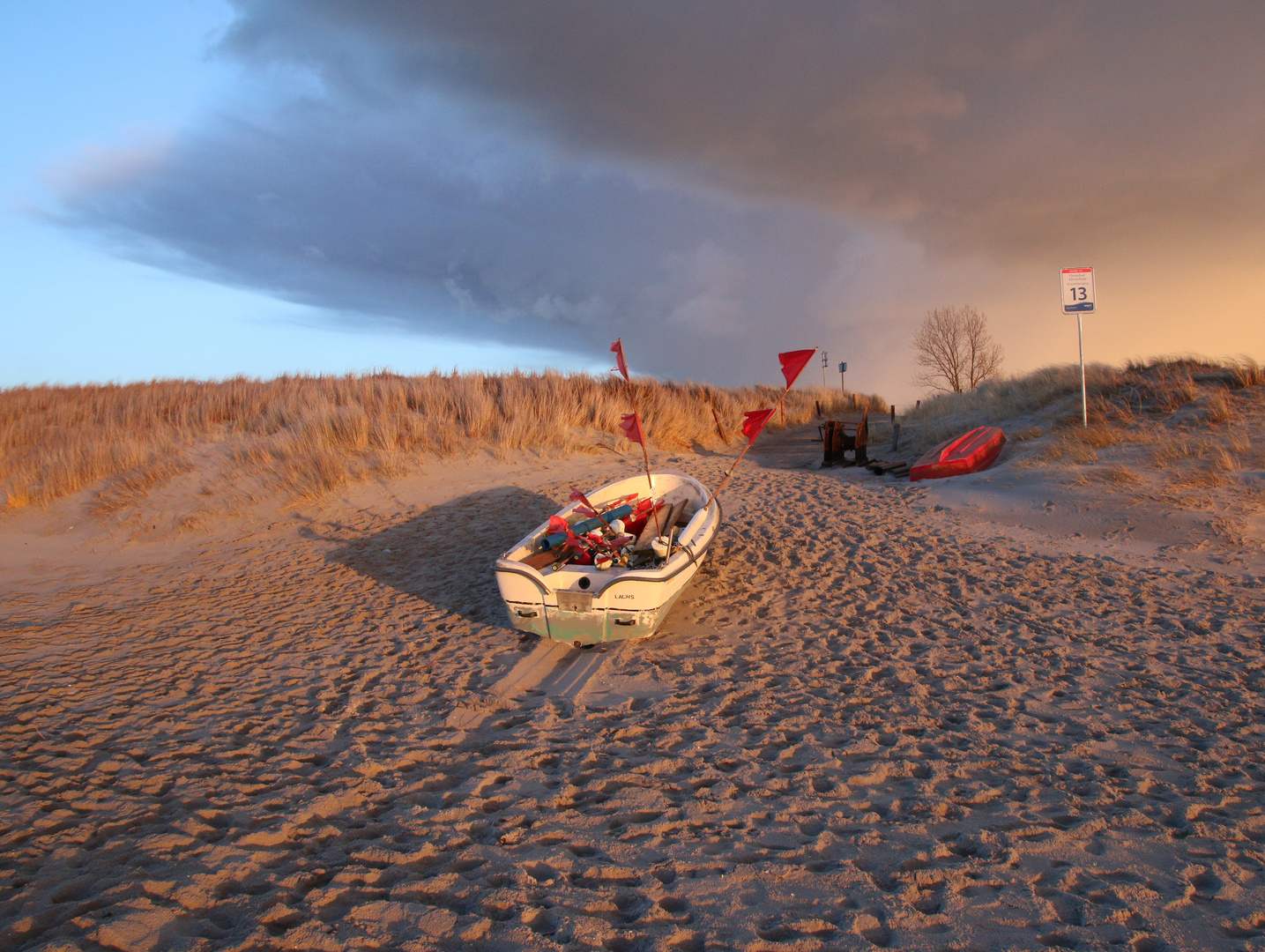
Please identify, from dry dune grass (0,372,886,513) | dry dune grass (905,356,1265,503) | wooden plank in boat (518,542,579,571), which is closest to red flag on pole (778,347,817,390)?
wooden plank in boat (518,542,579,571)

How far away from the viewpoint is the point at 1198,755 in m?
3.95

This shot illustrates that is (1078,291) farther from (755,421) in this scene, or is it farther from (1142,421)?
A: (755,421)

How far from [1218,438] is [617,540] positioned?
10.7 metres

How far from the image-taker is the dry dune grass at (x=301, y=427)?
12062 millimetres

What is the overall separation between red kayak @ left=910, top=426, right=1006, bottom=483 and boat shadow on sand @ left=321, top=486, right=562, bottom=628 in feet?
23.5

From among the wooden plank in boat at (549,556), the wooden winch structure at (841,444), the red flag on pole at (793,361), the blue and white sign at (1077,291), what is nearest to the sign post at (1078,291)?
the blue and white sign at (1077,291)

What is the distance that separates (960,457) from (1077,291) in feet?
12.6

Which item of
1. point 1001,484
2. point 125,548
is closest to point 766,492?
point 1001,484

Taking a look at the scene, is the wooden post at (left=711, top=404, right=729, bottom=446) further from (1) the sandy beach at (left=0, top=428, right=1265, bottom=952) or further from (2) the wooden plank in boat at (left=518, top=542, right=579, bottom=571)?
(2) the wooden plank in boat at (left=518, top=542, right=579, bottom=571)

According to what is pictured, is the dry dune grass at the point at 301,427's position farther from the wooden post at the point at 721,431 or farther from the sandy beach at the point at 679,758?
the sandy beach at the point at 679,758

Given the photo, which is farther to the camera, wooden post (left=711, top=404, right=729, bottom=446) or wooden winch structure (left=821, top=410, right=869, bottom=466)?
wooden post (left=711, top=404, right=729, bottom=446)

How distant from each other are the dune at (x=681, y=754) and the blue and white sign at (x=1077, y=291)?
4616 mm

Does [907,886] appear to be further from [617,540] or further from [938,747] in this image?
[617,540]

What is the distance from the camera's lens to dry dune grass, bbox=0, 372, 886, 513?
12.1 m
